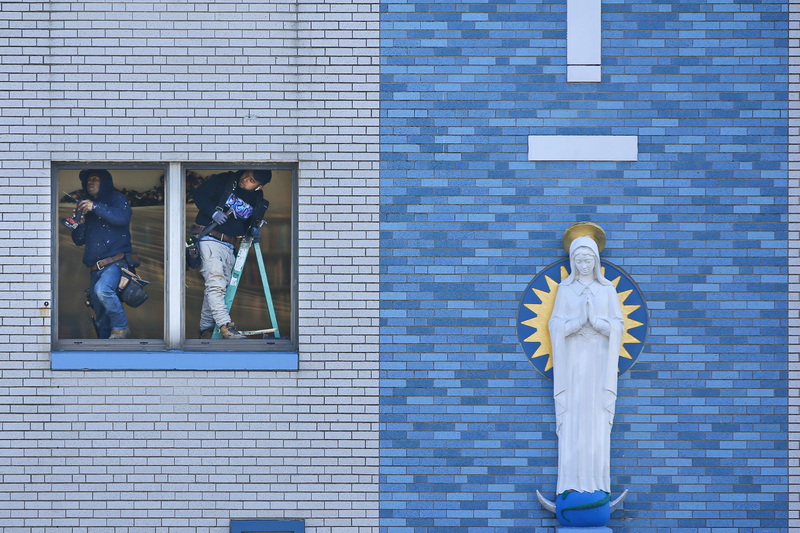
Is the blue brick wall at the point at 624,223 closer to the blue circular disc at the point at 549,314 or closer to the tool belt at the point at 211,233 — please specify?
the blue circular disc at the point at 549,314

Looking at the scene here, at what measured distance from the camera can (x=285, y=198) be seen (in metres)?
7.36

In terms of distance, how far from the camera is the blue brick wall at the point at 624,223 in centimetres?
707

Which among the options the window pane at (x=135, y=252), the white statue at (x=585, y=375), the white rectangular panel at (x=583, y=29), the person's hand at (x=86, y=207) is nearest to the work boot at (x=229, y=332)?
the window pane at (x=135, y=252)

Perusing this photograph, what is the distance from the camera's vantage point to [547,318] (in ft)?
23.3

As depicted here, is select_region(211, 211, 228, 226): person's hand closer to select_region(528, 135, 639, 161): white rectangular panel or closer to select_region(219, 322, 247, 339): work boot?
select_region(219, 322, 247, 339): work boot

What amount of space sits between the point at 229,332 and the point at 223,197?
1.12 meters

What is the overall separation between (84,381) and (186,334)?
867 mm

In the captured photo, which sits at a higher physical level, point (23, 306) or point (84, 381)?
point (23, 306)

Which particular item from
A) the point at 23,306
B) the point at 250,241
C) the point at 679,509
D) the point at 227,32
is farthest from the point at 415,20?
the point at 679,509

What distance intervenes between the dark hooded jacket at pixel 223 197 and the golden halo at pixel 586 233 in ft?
8.28

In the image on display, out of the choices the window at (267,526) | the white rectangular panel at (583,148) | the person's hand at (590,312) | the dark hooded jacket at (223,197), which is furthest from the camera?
the dark hooded jacket at (223,197)

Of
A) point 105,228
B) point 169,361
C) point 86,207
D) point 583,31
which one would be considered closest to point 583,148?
point 583,31

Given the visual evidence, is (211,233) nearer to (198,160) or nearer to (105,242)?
(198,160)

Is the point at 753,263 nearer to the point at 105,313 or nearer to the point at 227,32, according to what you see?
the point at 227,32
